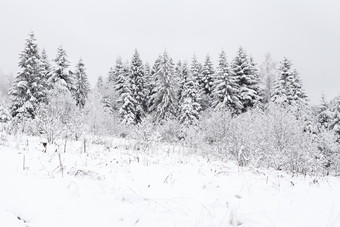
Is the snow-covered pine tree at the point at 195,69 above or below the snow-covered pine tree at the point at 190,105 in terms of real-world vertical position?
above

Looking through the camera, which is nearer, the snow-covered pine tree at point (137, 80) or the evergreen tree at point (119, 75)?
the snow-covered pine tree at point (137, 80)

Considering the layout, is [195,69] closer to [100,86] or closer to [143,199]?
[100,86]

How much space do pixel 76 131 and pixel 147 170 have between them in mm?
5270

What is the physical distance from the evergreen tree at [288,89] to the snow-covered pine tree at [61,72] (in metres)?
24.5

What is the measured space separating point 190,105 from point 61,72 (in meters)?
15.7

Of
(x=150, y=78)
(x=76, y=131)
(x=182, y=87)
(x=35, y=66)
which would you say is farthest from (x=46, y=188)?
(x=150, y=78)

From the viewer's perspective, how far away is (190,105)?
30969 mm

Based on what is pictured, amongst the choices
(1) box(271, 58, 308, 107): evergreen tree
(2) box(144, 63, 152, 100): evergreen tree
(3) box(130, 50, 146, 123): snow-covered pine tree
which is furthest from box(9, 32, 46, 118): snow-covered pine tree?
(1) box(271, 58, 308, 107): evergreen tree

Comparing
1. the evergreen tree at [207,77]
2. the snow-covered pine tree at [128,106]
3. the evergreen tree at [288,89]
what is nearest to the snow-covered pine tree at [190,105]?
the evergreen tree at [207,77]

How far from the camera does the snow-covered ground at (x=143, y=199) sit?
2.78 meters

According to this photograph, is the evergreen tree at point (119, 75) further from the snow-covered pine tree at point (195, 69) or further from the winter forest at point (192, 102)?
the snow-covered pine tree at point (195, 69)

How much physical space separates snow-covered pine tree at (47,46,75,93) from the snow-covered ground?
83.7ft

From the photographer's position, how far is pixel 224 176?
5.51 metres

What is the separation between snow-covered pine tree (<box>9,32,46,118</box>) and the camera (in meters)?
23.5
